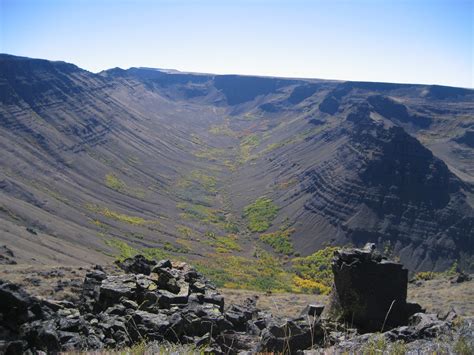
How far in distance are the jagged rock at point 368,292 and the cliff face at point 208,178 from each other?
31.8 meters

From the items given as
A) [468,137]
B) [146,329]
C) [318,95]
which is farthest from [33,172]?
[318,95]

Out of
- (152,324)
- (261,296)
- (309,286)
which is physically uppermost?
(152,324)

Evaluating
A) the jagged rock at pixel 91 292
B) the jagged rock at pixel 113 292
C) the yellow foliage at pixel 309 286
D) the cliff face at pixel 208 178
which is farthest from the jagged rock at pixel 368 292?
the yellow foliage at pixel 309 286

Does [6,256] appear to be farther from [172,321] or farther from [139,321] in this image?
[172,321]

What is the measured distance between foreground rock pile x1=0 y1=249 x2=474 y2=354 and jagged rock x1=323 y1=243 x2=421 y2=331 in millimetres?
46

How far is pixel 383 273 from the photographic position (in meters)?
17.4

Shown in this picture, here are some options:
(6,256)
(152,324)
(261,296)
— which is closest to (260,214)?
(261,296)

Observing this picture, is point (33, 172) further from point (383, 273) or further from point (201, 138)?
point (201, 138)

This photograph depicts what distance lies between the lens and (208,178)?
12269cm

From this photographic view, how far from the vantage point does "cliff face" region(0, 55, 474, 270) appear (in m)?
67.4

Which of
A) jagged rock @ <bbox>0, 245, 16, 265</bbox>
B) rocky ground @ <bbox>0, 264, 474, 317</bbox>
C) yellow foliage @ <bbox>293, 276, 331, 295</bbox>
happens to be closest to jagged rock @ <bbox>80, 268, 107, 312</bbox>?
rocky ground @ <bbox>0, 264, 474, 317</bbox>

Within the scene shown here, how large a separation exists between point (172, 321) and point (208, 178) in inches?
4257

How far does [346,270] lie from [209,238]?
6362 cm

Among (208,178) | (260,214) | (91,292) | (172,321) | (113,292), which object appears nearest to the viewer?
(172,321)
